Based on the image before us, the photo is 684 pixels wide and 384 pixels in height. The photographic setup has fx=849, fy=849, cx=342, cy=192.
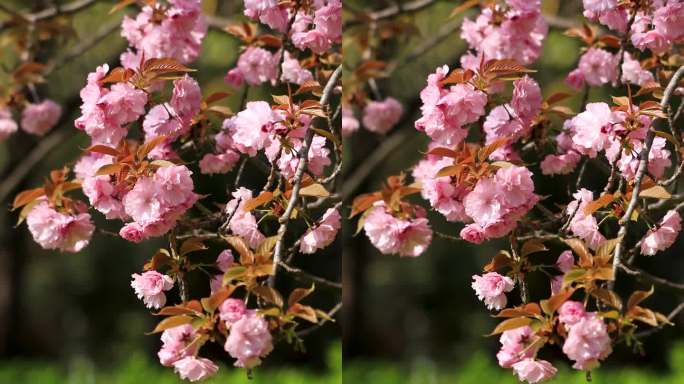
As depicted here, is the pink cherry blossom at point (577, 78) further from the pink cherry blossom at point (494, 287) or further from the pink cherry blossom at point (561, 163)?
the pink cherry blossom at point (494, 287)

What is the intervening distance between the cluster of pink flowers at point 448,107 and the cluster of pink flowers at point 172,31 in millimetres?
561

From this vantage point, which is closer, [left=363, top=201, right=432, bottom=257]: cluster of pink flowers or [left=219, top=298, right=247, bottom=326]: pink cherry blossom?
[left=219, top=298, right=247, bottom=326]: pink cherry blossom

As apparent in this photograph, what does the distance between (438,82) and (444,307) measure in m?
1.52

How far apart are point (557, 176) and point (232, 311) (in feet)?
2.88

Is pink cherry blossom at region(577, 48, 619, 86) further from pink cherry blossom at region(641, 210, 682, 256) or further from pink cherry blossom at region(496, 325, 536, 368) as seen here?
pink cherry blossom at region(496, 325, 536, 368)

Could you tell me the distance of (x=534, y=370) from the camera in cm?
174

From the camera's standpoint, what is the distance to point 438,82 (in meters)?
1.73

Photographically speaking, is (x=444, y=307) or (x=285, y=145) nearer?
(x=285, y=145)

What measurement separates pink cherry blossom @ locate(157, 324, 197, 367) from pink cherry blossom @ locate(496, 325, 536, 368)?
2.15 feet

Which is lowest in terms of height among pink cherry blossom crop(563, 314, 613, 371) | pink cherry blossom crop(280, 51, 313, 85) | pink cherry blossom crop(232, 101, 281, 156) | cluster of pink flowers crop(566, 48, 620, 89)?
pink cherry blossom crop(563, 314, 613, 371)

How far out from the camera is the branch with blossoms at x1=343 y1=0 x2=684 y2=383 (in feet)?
5.49

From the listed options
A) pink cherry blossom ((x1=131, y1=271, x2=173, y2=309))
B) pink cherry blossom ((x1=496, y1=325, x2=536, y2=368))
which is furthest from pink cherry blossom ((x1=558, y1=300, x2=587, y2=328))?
pink cherry blossom ((x1=131, y1=271, x2=173, y2=309))

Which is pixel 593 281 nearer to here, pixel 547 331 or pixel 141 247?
pixel 547 331

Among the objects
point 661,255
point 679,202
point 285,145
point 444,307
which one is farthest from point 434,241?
point 285,145
